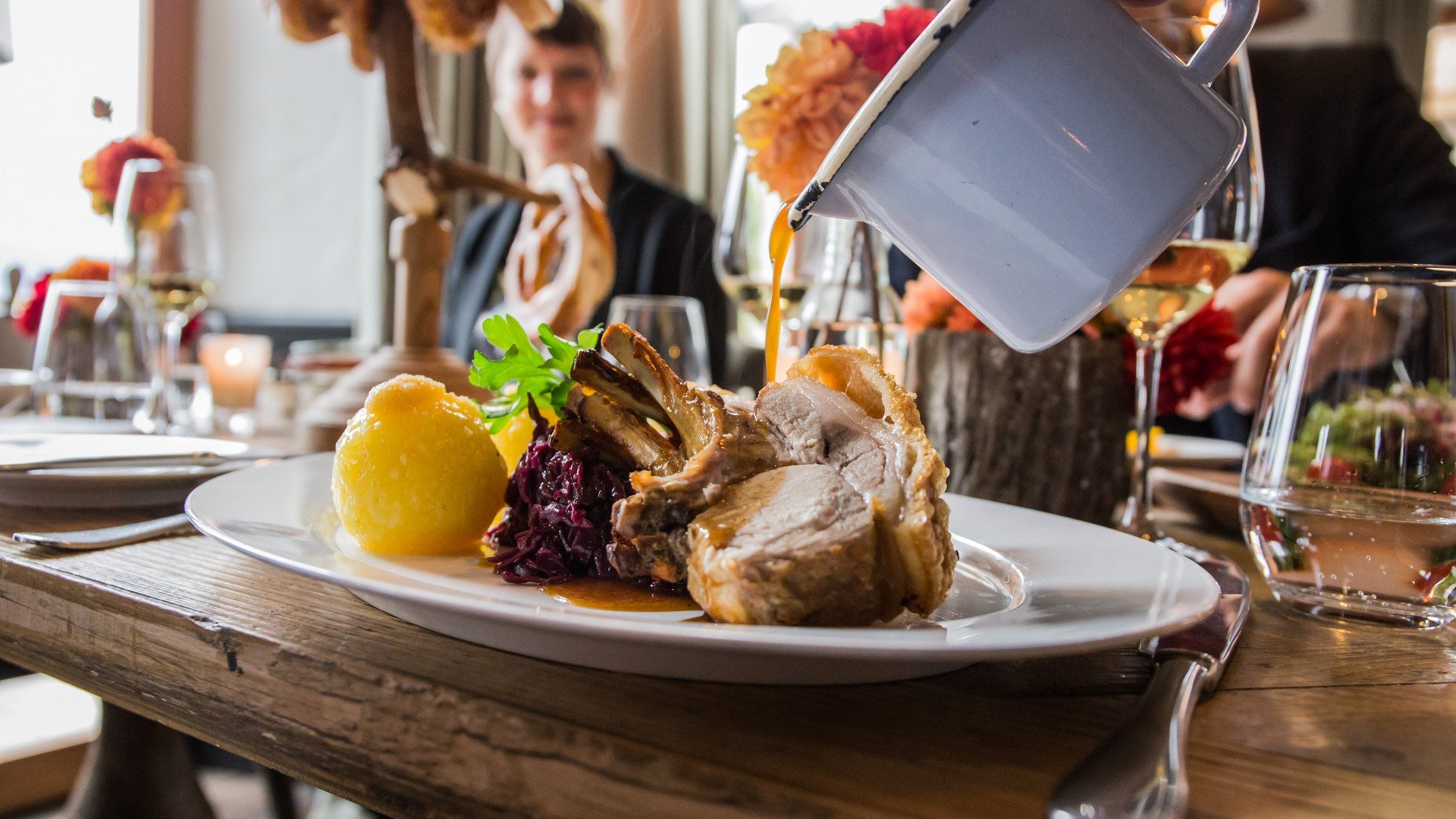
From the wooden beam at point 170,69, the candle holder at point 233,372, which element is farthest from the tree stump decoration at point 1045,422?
the wooden beam at point 170,69

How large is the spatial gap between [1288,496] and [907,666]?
435 mm

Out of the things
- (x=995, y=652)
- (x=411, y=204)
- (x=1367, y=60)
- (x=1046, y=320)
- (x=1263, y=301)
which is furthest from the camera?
(x=1367, y=60)

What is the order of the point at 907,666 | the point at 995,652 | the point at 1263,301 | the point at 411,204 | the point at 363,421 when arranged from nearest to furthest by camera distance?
1. the point at 995,652
2. the point at 907,666
3. the point at 363,421
4. the point at 411,204
5. the point at 1263,301

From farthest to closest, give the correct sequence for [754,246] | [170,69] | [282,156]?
[282,156]
[170,69]
[754,246]

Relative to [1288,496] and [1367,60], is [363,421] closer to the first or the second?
[1288,496]

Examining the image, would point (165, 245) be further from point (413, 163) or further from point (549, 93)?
point (549, 93)

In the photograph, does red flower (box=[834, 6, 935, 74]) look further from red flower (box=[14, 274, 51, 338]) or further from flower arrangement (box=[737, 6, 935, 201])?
red flower (box=[14, 274, 51, 338])

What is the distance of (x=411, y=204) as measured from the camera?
1792 mm

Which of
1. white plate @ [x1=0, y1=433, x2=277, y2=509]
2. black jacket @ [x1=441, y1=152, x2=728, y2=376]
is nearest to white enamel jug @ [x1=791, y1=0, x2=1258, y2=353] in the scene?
white plate @ [x1=0, y1=433, x2=277, y2=509]

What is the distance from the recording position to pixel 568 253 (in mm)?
2006

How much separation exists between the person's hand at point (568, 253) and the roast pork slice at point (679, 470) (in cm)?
118

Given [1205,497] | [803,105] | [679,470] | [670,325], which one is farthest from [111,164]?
[1205,497]

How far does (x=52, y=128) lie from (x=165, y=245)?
3.47 metres

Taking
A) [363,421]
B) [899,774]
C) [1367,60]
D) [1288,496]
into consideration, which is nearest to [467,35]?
[363,421]
